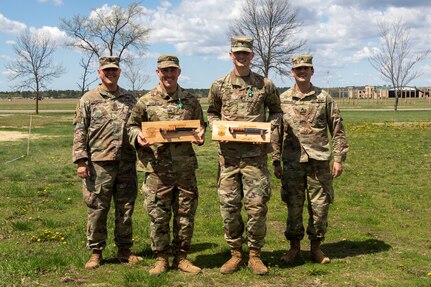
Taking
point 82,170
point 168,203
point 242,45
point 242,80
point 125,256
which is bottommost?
point 125,256

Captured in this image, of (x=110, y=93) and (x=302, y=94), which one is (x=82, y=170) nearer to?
(x=110, y=93)

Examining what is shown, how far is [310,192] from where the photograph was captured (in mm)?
6289

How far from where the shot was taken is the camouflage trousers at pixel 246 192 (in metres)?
5.77

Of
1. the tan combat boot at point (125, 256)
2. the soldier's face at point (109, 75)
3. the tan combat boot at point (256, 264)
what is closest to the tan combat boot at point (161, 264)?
the tan combat boot at point (125, 256)

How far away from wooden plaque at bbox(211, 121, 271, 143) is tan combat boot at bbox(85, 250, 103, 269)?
7.25 feet

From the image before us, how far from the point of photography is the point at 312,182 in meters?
6.26

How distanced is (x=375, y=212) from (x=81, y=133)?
6.06 metres

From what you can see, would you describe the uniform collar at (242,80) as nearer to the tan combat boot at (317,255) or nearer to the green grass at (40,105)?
the tan combat boot at (317,255)

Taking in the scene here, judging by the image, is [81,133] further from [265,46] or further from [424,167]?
[265,46]

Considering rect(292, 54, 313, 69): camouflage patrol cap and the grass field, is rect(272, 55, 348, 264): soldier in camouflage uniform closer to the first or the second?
rect(292, 54, 313, 69): camouflage patrol cap

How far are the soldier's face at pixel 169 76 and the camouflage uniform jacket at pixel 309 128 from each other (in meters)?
1.43

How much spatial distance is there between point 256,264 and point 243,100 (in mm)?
1958

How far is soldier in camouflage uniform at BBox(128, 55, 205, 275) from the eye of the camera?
5809 mm

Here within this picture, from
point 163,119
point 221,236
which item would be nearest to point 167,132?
point 163,119
